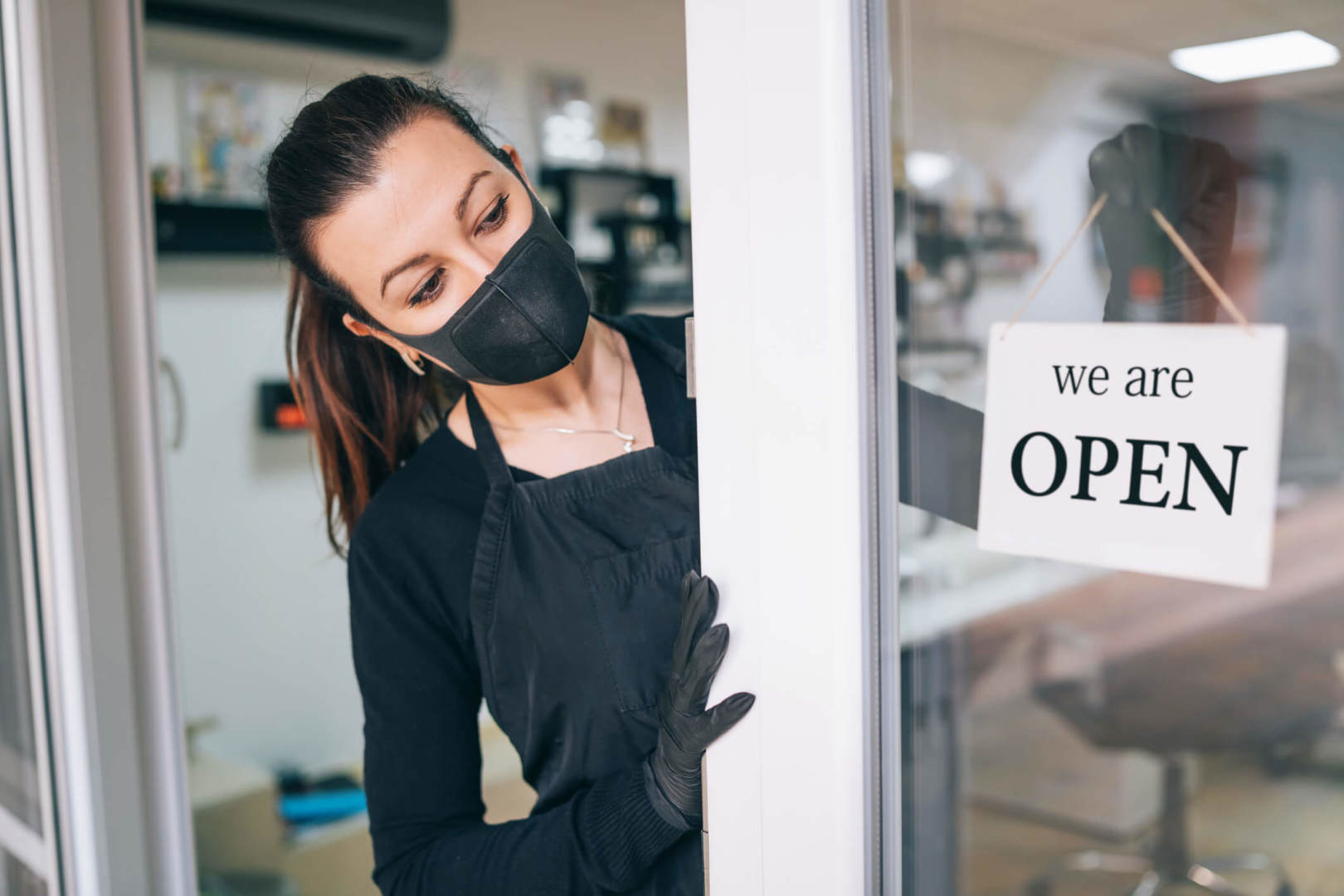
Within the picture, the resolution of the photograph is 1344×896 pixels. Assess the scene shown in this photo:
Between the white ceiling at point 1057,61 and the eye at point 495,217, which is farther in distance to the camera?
the eye at point 495,217

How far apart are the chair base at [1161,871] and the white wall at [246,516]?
2164 millimetres

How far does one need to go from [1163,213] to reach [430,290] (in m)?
0.62

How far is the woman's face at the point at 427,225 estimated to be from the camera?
0.87 m

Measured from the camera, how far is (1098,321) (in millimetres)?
520

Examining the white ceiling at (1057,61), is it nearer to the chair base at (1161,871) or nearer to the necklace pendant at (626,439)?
the chair base at (1161,871)

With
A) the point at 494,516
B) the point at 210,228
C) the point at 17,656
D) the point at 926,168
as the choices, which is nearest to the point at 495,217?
the point at 494,516

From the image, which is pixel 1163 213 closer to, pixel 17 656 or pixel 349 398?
pixel 349 398

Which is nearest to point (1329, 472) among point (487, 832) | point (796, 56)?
point (796, 56)

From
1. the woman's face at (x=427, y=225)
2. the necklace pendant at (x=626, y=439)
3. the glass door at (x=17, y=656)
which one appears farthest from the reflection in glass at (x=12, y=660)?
the necklace pendant at (x=626, y=439)

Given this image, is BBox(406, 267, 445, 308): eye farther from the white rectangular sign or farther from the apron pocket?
the white rectangular sign

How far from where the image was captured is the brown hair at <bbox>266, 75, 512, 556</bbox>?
2.91 ft

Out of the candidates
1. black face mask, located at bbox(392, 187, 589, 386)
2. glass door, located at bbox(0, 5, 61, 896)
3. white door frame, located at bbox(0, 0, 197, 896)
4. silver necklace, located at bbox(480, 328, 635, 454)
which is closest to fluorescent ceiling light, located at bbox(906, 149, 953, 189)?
black face mask, located at bbox(392, 187, 589, 386)

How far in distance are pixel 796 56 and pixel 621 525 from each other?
1.60ft

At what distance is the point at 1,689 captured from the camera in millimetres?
1541
